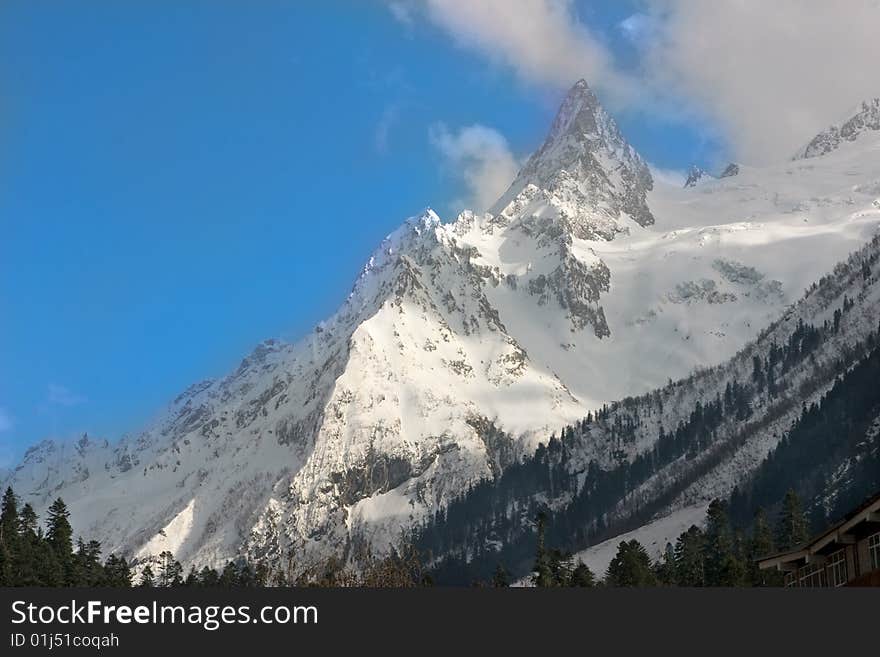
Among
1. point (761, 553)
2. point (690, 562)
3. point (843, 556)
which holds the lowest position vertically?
point (843, 556)

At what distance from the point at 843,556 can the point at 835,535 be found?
2943 millimetres

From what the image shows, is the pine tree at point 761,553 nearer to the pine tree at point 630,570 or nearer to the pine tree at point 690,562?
the pine tree at point 690,562

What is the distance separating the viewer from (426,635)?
147ft

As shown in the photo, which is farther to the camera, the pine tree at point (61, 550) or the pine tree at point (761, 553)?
the pine tree at point (61, 550)

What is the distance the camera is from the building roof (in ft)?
185

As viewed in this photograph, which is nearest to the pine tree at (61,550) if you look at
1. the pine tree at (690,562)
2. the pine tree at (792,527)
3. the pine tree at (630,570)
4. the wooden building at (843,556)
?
the pine tree at (630,570)

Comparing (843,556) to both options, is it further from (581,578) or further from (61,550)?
(61,550)

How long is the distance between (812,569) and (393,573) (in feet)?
161

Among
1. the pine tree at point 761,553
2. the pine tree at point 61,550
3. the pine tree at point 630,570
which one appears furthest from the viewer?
the pine tree at point 630,570

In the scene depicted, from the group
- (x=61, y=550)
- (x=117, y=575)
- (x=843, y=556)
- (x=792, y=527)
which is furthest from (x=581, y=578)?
(x=843, y=556)

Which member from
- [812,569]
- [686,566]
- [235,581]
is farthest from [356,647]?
[235,581]

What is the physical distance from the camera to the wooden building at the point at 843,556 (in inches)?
2269

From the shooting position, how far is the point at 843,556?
64.3 metres

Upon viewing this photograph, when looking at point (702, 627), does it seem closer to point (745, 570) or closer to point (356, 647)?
point (356, 647)
